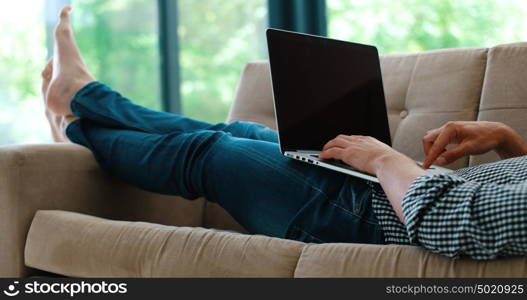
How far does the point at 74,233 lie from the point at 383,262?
0.62 metres

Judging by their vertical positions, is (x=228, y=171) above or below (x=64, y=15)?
below

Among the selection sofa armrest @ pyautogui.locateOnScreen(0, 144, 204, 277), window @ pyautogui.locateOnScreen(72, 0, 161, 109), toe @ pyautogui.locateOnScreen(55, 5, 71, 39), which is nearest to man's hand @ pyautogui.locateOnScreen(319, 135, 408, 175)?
sofa armrest @ pyautogui.locateOnScreen(0, 144, 204, 277)

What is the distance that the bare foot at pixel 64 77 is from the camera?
157cm

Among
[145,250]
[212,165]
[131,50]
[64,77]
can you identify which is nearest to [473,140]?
[212,165]

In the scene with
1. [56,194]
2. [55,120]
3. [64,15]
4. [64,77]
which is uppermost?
[64,15]

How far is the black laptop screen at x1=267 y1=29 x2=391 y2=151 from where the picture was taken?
125cm

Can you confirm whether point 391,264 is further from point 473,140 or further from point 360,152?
point 473,140

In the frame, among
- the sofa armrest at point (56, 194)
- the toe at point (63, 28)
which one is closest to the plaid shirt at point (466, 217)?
the sofa armrest at point (56, 194)

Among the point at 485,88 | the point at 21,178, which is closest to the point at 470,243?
the point at 485,88

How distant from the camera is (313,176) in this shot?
1189 mm

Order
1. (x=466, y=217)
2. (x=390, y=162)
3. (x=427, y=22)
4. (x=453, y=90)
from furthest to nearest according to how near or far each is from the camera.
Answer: (x=427, y=22), (x=453, y=90), (x=390, y=162), (x=466, y=217)

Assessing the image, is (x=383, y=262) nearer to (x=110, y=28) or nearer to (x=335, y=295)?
(x=335, y=295)

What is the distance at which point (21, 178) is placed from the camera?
133 centimetres

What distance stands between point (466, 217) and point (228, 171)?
54 cm
